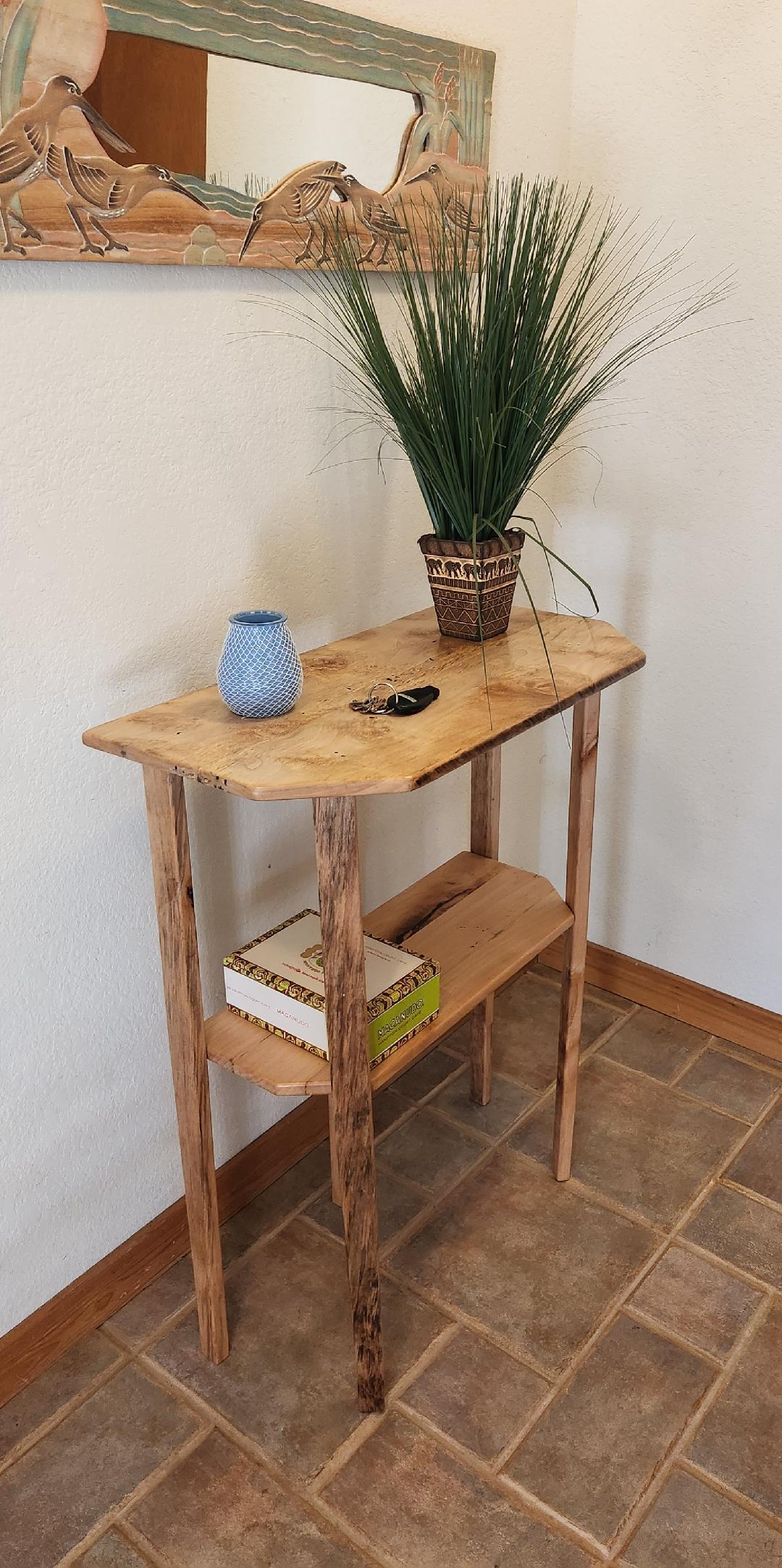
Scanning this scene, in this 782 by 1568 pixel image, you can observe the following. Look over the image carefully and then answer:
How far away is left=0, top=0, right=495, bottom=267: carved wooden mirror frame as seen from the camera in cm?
122

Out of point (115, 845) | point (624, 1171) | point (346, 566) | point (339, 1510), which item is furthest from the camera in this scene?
point (624, 1171)

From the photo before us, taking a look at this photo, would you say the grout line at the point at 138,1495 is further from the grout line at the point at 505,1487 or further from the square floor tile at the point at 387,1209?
the square floor tile at the point at 387,1209

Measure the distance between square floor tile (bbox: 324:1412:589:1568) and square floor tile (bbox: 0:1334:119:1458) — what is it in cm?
41

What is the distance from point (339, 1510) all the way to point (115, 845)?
0.93 m

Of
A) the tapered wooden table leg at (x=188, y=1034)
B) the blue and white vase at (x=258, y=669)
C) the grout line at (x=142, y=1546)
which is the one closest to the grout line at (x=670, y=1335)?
the tapered wooden table leg at (x=188, y=1034)

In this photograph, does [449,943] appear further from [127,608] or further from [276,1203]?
[127,608]

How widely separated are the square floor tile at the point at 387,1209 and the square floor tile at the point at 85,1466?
39cm

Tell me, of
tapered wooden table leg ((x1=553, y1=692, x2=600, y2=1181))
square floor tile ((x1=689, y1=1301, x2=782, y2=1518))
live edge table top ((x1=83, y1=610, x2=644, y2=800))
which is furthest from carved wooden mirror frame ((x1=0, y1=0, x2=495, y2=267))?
square floor tile ((x1=689, y1=1301, x2=782, y2=1518))

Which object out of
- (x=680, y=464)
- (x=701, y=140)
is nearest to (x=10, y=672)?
(x=680, y=464)

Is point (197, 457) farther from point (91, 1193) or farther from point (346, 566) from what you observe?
point (91, 1193)

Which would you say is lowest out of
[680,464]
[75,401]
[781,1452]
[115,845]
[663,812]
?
[781,1452]

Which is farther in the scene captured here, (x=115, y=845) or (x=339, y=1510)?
(x=115, y=845)

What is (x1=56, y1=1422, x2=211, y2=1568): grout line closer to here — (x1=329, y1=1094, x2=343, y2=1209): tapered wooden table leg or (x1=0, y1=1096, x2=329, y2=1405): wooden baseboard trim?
(x1=0, y1=1096, x2=329, y2=1405): wooden baseboard trim

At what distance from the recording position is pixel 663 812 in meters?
2.40
